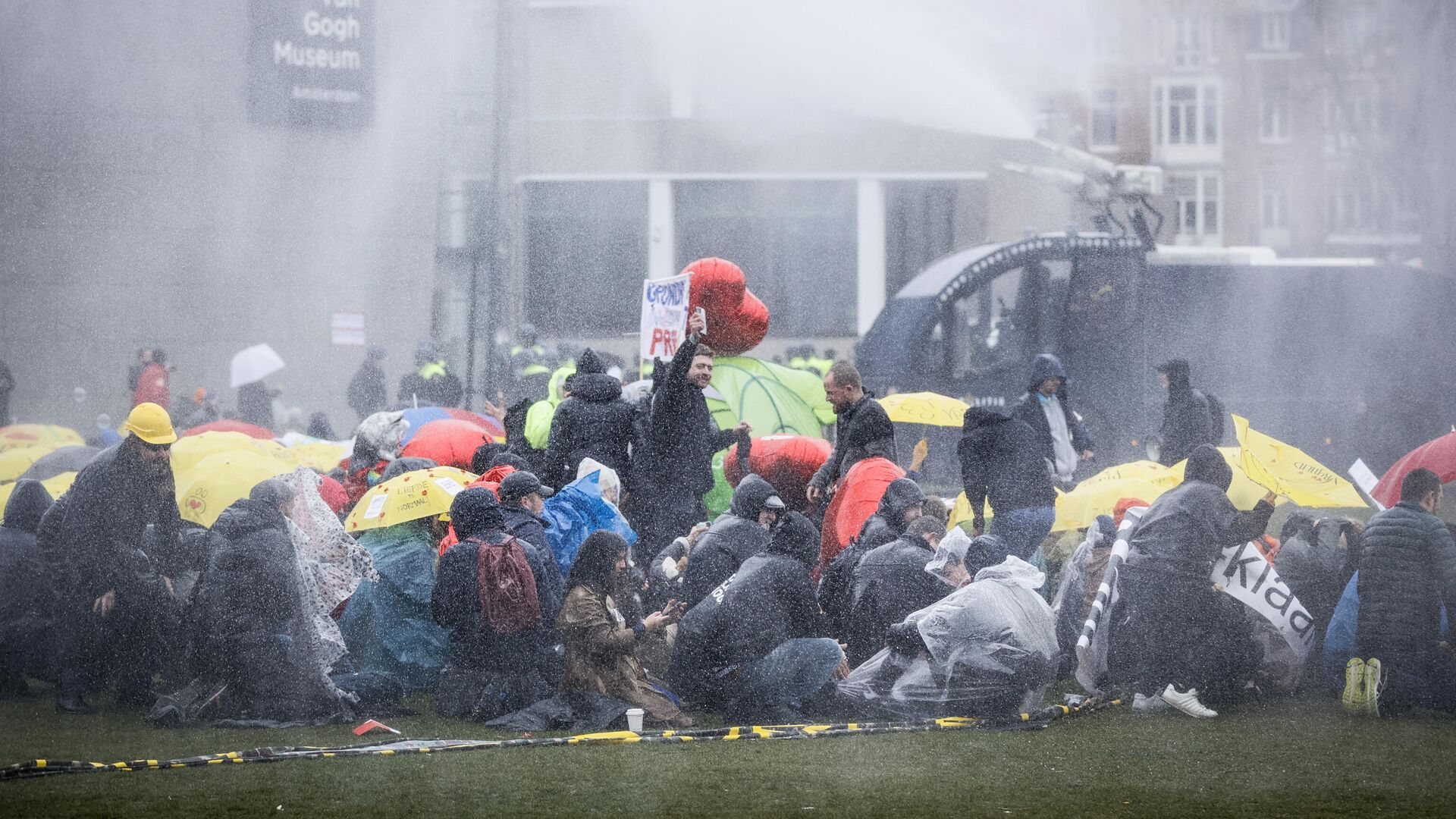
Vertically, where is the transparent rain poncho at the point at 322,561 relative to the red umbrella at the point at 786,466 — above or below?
below

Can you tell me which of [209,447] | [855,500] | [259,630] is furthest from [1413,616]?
[209,447]

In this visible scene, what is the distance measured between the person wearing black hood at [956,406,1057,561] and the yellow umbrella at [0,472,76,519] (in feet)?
14.7

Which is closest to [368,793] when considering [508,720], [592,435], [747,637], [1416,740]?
[508,720]

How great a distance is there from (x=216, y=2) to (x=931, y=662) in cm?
1381

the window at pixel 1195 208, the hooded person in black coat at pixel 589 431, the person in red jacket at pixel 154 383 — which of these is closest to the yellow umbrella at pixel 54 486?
the hooded person in black coat at pixel 589 431

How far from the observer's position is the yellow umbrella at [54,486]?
7.53 meters

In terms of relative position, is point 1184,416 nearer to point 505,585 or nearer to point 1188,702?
point 1188,702

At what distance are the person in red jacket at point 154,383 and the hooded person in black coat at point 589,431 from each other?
25.5ft

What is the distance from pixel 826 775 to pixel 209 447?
4461 millimetres

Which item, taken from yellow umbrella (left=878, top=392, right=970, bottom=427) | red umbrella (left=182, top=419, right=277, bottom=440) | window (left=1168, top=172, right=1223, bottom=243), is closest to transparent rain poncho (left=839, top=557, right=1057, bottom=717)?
yellow umbrella (left=878, top=392, right=970, bottom=427)

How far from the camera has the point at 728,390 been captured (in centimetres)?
843

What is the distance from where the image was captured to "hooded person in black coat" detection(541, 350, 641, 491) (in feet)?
24.8

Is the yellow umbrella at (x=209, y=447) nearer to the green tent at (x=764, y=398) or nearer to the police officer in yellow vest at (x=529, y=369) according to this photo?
the green tent at (x=764, y=398)

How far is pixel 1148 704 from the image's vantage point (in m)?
6.39
